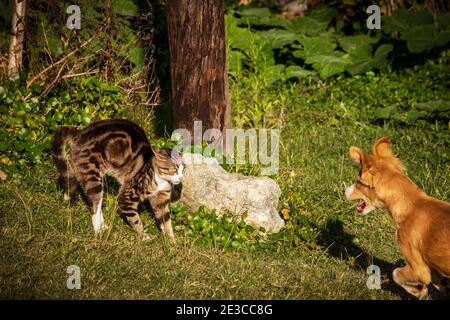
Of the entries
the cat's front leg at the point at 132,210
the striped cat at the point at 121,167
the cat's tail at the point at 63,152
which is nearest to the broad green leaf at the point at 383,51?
the striped cat at the point at 121,167

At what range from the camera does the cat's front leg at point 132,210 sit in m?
7.02

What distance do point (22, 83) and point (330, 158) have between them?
13.5 feet

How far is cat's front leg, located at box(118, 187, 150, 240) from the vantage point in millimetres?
7016

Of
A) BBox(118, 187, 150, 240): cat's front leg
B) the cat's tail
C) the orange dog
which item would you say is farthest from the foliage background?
the orange dog

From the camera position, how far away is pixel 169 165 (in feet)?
23.0

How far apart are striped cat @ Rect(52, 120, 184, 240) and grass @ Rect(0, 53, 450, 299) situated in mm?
184

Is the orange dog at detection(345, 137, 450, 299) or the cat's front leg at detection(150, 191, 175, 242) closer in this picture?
the orange dog at detection(345, 137, 450, 299)

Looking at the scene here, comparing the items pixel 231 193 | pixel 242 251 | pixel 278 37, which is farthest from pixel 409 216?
pixel 278 37

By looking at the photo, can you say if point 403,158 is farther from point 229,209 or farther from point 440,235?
point 440,235

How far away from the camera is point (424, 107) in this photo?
10266 millimetres

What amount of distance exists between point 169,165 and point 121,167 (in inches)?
24.7

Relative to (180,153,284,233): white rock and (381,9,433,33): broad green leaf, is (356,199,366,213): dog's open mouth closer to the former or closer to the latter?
(180,153,284,233): white rock

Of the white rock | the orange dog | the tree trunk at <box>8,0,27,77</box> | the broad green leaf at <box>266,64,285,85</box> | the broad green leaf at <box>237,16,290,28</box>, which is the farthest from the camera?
the broad green leaf at <box>237,16,290,28</box>

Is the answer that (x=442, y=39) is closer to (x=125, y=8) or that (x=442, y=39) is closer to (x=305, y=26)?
(x=305, y=26)
